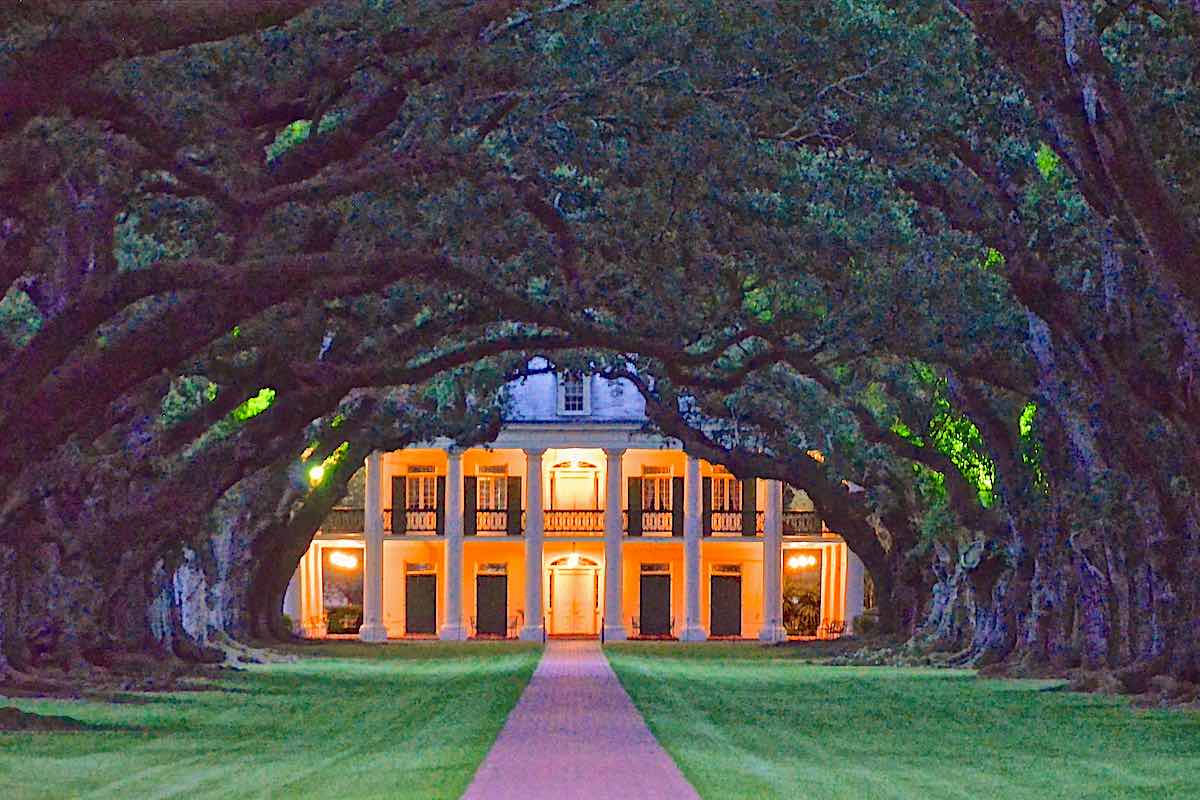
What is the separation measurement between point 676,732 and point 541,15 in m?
8.45

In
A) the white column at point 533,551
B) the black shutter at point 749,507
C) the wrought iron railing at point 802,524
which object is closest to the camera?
the white column at point 533,551

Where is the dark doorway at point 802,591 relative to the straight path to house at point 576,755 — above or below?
above

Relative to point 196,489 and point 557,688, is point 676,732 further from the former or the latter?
point 196,489

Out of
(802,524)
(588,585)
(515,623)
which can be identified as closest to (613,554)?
(588,585)

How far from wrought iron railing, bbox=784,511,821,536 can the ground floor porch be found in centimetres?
48

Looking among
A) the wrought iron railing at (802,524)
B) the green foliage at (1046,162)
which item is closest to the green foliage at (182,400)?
the green foliage at (1046,162)

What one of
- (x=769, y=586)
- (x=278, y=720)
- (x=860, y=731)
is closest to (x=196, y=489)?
(x=278, y=720)

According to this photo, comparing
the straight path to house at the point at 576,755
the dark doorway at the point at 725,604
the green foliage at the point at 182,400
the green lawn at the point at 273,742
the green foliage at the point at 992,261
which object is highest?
the green foliage at the point at 992,261

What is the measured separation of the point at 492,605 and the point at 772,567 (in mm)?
10907

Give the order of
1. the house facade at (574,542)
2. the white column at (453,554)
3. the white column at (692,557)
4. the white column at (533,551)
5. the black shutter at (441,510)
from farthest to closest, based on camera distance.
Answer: the black shutter at (441,510)
the house facade at (574,542)
the white column at (692,557)
the white column at (453,554)
the white column at (533,551)

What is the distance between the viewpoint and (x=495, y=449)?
87.7 meters

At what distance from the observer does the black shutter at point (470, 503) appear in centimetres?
8819

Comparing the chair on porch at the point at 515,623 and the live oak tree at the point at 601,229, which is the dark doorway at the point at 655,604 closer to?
the chair on porch at the point at 515,623

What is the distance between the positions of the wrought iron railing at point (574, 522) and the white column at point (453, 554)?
4.17 m
